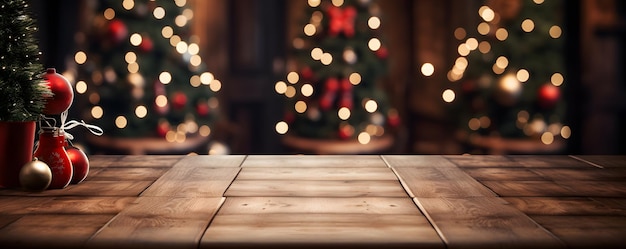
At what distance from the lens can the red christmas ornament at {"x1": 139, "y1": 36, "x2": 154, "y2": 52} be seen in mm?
5074

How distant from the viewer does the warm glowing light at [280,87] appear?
6.17 metres

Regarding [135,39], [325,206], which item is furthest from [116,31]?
[325,206]

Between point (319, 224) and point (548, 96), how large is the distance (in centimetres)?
446

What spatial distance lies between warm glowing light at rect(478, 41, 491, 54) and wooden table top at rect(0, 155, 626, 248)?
3.74m

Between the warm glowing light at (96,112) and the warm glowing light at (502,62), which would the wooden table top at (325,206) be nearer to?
the warm glowing light at (96,112)

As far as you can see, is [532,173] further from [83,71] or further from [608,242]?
[83,71]

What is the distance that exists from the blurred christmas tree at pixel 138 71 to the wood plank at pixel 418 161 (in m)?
3.27

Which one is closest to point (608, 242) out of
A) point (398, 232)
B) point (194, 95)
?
point (398, 232)

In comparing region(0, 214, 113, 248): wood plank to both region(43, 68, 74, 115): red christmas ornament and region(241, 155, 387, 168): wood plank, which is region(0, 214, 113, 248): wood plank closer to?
region(43, 68, 74, 115): red christmas ornament

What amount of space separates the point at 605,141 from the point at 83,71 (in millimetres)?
4532

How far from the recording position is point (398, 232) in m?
1.20

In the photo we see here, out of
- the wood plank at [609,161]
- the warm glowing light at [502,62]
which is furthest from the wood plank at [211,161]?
the warm glowing light at [502,62]

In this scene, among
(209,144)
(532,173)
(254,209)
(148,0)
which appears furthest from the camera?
(209,144)

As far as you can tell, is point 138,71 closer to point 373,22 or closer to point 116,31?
point 116,31
